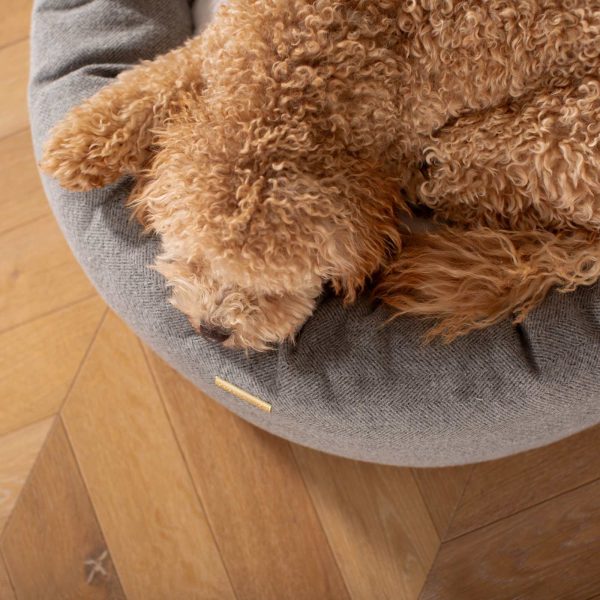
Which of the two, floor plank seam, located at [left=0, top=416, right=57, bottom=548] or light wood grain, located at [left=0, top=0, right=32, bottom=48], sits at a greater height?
light wood grain, located at [left=0, top=0, right=32, bottom=48]

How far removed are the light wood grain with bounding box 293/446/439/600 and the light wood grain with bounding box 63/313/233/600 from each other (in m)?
0.23

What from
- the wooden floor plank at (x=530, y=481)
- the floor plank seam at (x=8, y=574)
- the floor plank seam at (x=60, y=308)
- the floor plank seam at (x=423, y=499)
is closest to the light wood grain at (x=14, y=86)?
the floor plank seam at (x=60, y=308)

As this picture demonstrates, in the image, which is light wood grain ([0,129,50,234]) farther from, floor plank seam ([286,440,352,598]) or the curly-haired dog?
floor plank seam ([286,440,352,598])

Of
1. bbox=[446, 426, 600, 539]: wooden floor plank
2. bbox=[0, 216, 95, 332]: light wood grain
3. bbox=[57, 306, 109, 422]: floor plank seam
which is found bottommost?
bbox=[446, 426, 600, 539]: wooden floor plank

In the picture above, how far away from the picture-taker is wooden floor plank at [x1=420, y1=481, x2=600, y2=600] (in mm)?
1151

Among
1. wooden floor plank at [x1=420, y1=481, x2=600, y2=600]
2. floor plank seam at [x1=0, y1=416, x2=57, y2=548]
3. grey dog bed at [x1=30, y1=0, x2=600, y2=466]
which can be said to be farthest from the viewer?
floor plank seam at [x1=0, y1=416, x2=57, y2=548]

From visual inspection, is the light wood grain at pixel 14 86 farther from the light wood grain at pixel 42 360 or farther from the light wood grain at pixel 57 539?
the light wood grain at pixel 57 539

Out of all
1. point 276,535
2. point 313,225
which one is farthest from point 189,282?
point 276,535

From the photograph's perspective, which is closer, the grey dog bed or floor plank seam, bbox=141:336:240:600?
the grey dog bed

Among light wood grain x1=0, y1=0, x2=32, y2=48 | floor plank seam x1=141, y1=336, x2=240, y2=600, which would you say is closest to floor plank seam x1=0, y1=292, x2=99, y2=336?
floor plank seam x1=141, y1=336, x2=240, y2=600

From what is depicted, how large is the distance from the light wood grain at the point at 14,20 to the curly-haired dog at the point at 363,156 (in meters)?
0.75

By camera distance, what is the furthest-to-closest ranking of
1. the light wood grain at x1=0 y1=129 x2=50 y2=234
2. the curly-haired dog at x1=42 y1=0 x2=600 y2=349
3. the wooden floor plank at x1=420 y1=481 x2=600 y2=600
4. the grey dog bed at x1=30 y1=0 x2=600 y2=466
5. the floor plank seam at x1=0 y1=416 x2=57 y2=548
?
the light wood grain at x1=0 y1=129 x2=50 y2=234, the floor plank seam at x1=0 y1=416 x2=57 y2=548, the wooden floor plank at x1=420 y1=481 x2=600 y2=600, the grey dog bed at x1=30 y1=0 x2=600 y2=466, the curly-haired dog at x1=42 y1=0 x2=600 y2=349

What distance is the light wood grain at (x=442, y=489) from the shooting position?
119cm

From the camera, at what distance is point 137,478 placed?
4.15 ft
